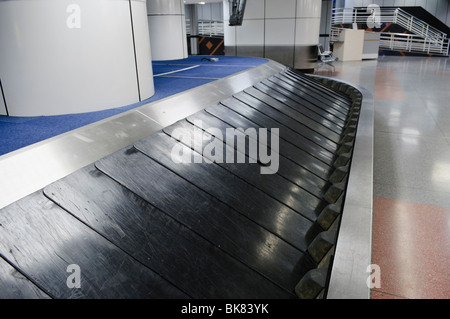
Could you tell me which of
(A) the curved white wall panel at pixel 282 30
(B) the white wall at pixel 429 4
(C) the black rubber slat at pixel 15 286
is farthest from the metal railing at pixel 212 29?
(C) the black rubber slat at pixel 15 286

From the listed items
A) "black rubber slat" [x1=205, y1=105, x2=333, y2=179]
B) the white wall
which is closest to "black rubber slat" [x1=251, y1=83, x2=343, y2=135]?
"black rubber slat" [x1=205, y1=105, x2=333, y2=179]

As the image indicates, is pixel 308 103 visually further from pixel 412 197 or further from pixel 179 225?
pixel 179 225

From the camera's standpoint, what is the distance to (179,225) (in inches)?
62.6

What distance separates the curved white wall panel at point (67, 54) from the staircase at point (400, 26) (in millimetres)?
18314

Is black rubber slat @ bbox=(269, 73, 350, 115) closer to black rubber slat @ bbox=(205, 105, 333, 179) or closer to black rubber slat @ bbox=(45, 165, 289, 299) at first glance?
black rubber slat @ bbox=(205, 105, 333, 179)

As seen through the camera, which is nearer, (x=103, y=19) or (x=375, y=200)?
(x=103, y=19)

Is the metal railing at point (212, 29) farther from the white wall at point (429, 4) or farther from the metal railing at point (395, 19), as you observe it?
the white wall at point (429, 4)

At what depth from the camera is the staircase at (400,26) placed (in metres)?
18.3

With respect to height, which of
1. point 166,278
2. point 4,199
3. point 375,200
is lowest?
point 375,200

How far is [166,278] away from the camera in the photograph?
1340mm
